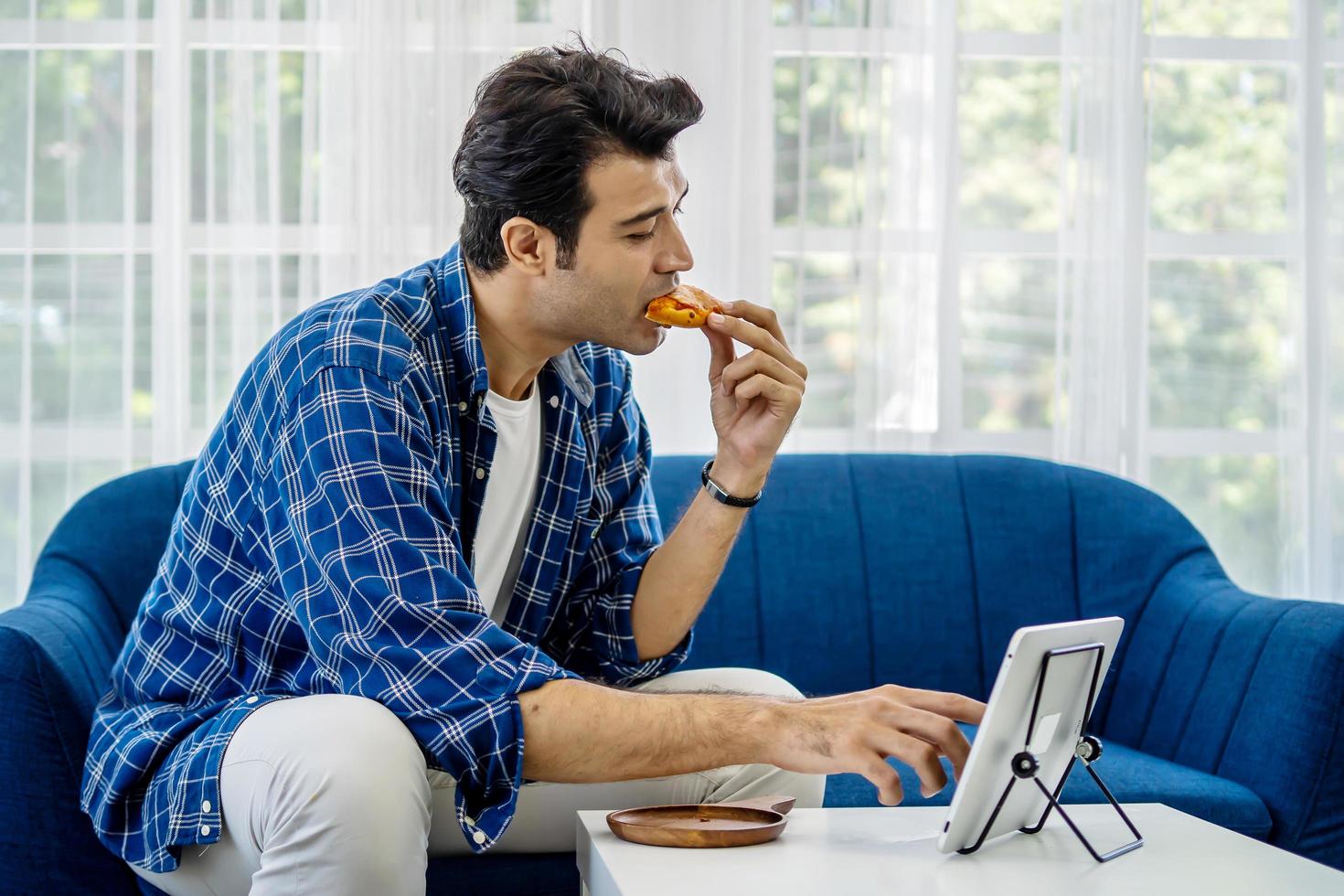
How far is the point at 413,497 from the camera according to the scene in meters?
1.38

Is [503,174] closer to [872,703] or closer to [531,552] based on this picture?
[531,552]

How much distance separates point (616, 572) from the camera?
1882 mm

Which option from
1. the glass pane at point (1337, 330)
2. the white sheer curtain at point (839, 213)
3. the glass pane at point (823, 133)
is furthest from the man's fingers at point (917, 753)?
the glass pane at point (1337, 330)

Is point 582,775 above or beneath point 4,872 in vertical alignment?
above

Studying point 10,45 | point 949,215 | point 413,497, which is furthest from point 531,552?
point 10,45

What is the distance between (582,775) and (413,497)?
35cm

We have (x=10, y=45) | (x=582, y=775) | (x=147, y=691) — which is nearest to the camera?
(x=582, y=775)

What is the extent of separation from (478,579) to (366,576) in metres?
0.41

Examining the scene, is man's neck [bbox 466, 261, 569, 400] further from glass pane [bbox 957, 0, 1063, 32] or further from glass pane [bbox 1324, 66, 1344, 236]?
glass pane [bbox 1324, 66, 1344, 236]

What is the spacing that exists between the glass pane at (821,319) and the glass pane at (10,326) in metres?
1.60

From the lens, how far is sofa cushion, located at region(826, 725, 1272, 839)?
1921 mm

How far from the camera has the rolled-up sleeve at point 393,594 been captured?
128 cm

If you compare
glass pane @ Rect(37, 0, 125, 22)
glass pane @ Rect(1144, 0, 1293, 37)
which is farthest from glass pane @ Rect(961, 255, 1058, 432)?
glass pane @ Rect(37, 0, 125, 22)

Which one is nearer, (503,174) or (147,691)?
(147,691)
